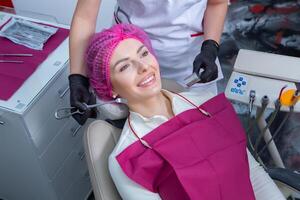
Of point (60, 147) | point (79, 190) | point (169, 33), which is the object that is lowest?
point (79, 190)

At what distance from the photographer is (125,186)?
108 centimetres

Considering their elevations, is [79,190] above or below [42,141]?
below

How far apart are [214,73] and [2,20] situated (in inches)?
37.3

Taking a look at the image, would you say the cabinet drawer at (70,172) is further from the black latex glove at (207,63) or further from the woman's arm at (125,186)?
the black latex glove at (207,63)

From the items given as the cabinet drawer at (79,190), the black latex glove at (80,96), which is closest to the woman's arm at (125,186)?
the black latex glove at (80,96)

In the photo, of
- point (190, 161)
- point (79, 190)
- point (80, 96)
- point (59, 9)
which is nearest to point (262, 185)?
point (190, 161)

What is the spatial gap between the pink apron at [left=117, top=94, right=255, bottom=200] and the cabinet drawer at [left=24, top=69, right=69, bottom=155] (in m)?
0.46

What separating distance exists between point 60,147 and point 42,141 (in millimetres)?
114

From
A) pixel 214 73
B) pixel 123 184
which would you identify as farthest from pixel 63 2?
pixel 123 184

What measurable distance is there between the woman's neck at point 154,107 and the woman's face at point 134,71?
44 mm

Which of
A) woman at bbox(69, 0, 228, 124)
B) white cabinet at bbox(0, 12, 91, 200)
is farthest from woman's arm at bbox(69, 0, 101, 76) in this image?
white cabinet at bbox(0, 12, 91, 200)

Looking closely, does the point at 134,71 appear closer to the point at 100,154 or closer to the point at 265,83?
the point at 100,154

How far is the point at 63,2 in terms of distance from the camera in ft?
6.93

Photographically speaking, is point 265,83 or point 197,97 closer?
point 197,97
